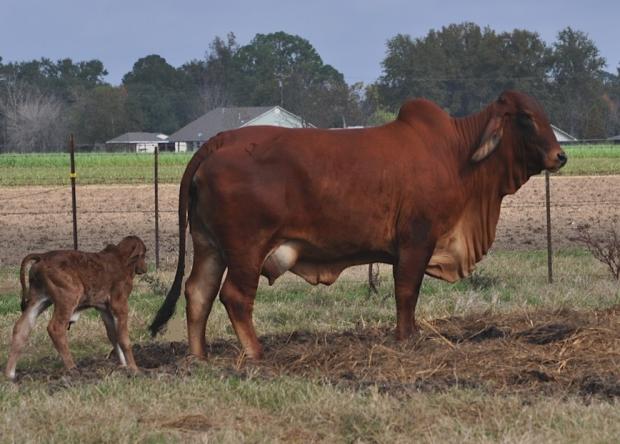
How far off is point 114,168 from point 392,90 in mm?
33328

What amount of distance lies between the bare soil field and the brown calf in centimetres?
696

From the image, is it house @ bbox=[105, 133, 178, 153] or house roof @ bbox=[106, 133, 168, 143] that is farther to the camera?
house roof @ bbox=[106, 133, 168, 143]

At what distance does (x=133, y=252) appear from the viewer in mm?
8930

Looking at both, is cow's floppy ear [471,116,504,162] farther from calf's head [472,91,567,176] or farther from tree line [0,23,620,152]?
tree line [0,23,620,152]

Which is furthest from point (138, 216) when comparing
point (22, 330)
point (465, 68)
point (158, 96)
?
point (158, 96)

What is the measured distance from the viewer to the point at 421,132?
935cm

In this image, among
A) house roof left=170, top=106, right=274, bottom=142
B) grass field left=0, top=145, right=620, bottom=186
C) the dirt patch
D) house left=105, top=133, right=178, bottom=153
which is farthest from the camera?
house left=105, top=133, right=178, bottom=153

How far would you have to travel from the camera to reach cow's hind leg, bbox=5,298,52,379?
8.17 meters

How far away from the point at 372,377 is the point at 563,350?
148 centimetres

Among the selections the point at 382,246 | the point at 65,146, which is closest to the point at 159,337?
the point at 382,246

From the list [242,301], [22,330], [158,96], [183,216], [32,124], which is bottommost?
[22,330]

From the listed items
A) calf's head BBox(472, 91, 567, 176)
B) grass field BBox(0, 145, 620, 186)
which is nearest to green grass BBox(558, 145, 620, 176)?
grass field BBox(0, 145, 620, 186)

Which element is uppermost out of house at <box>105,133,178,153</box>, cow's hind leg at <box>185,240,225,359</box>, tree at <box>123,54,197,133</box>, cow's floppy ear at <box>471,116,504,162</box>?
tree at <box>123,54,197,133</box>

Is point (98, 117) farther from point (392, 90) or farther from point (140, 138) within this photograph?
point (392, 90)
